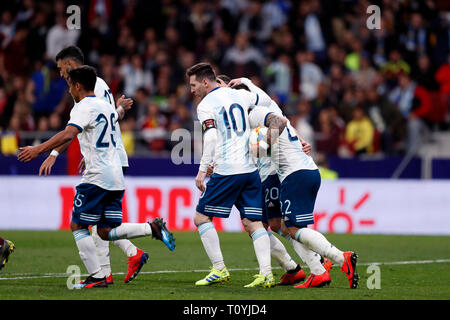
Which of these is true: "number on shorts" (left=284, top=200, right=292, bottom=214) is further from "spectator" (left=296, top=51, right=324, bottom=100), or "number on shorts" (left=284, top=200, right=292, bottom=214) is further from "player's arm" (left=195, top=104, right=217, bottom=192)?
"spectator" (left=296, top=51, right=324, bottom=100)

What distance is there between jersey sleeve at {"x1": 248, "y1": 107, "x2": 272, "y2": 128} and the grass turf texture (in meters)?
1.64

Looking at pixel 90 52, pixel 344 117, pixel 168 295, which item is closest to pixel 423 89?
pixel 344 117

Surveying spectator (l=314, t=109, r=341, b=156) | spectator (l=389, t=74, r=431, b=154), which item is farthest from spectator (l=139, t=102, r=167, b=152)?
spectator (l=389, t=74, r=431, b=154)

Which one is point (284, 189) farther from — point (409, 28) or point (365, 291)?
point (409, 28)

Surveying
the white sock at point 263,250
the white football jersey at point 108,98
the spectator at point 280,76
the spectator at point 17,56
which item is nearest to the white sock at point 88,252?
the white football jersey at point 108,98

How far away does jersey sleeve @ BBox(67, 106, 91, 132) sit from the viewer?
8227 mm

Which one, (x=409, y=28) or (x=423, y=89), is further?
(x=409, y=28)

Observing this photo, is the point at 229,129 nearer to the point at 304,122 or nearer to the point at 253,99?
the point at 253,99

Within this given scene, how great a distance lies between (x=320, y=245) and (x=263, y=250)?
59 cm

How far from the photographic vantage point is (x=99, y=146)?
8.50 m

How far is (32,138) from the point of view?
18.6 m
